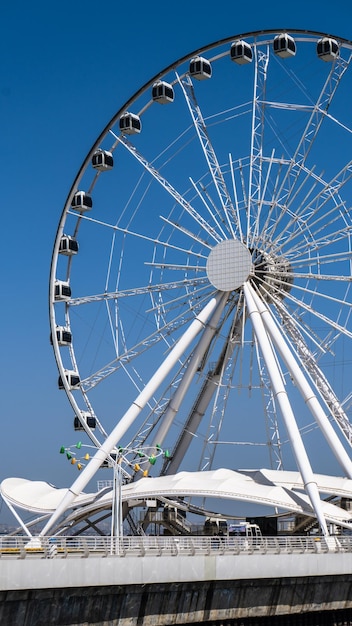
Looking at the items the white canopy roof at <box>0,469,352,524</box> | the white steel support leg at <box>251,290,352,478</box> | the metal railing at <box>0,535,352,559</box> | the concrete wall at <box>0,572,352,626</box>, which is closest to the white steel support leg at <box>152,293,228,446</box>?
the white canopy roof at <box>0,469,352,524</box>

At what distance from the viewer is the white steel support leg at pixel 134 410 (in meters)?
62.7

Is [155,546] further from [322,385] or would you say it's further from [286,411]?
[322,385]

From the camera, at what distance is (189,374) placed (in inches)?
2660

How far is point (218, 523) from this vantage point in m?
71.1

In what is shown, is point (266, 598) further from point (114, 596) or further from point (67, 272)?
point (67, 272)

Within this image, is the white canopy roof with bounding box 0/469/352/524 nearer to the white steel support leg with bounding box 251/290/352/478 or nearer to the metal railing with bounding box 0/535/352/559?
the metal railing with bounding box 0/535/352/559

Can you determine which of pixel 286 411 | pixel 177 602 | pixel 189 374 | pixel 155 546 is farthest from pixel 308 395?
pixel 177 602

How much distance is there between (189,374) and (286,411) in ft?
29.6

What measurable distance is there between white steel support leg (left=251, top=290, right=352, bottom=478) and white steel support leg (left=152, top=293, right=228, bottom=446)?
376cm

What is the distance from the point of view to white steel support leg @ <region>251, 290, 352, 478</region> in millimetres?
60406

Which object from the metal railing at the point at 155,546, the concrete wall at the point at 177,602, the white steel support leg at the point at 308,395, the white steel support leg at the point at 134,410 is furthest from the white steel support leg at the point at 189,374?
the concrete wall at the point at 177,602

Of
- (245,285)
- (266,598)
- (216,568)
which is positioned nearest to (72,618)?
(216,568)

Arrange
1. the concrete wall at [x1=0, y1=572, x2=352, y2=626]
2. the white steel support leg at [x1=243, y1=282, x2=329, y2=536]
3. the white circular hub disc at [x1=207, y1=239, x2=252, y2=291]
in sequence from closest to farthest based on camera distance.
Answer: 1. the concrete wall at [x1=0, y1=572, x2=352, y2=626]
2. the white steel support leg at [x1=243, y1=282, x2=329, y2=536]
3. the white circular hub disc at [x1=207, y1=239, x2=252, y2=291]

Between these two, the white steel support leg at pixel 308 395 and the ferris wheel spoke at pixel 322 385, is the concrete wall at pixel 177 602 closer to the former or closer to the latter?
the white steel support leg at pixel 308 395
